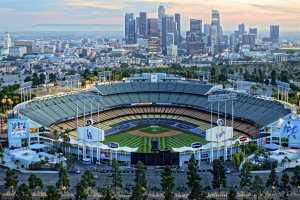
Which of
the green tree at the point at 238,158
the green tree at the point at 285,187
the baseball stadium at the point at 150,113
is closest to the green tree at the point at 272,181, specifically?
the green tree at the point at 285,187

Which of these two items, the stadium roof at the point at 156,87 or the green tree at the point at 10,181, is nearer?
the green tree at the point at 10,181

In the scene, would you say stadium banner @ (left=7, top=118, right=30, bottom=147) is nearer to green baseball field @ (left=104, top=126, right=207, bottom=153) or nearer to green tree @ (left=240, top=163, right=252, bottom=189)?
green baseball field @ (left=104, top=126, right=207, bottom=153)

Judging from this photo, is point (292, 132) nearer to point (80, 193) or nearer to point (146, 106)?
point (80, 193)

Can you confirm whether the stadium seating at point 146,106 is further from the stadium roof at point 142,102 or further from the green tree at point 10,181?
the green tree at point 10,181

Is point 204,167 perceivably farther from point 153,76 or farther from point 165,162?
point 153,76

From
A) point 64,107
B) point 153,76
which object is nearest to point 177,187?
point 64,107
